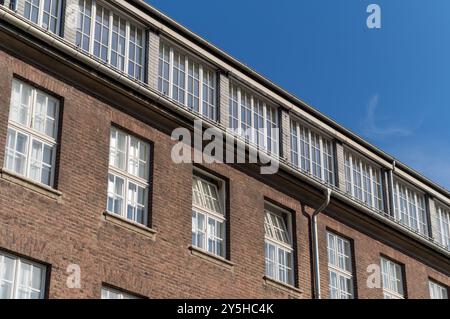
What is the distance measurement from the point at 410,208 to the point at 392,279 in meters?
3.22

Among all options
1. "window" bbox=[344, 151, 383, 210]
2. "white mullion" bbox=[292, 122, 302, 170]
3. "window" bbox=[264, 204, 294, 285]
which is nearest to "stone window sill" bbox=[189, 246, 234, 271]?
"window" bbox=[264, 204, 294, 285]

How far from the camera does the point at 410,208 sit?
99.2 ft

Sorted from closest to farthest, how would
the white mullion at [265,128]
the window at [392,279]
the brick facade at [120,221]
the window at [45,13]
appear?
1. the brick facade at [120,221]
2. the window at [45,13]
3. the white mullion at [265,128]
4. the window at [392,279]

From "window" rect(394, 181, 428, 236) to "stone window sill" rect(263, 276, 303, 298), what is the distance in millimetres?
6493

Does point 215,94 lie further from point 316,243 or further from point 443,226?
point 443,226

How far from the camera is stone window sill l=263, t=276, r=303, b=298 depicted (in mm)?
23281

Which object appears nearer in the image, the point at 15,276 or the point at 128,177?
the point at 15,276

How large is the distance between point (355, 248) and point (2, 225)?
12184mm

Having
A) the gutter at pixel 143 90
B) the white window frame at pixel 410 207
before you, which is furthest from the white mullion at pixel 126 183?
→ the white window frame at pixel 410 207

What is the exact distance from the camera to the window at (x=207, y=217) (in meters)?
22.3

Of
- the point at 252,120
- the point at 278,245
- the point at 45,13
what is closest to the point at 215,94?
the point at 252,120

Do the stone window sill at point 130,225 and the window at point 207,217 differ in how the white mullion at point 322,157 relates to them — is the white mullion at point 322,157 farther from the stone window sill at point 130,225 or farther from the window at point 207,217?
the stone window sill at point 130,225

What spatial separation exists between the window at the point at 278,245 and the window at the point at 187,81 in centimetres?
320
